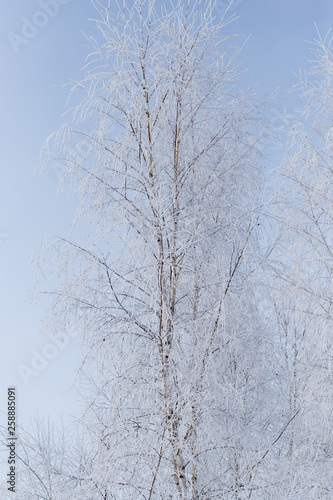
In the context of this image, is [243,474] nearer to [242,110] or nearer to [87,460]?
[87,460]

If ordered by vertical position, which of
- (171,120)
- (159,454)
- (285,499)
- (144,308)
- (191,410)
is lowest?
(285,499)

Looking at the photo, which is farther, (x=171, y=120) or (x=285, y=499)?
(x=171, y=120)

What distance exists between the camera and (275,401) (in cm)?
448

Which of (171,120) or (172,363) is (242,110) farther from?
(172,363)

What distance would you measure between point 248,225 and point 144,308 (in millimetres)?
1015

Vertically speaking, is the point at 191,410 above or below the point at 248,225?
below

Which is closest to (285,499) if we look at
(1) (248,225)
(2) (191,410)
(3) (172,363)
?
(2) (191,410)

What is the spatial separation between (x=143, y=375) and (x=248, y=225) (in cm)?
137

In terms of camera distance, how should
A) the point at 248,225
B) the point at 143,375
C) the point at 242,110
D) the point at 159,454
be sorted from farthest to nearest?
the point at 242,110 → the point at 248,225 → the point at 143,375 → the point at 159,454

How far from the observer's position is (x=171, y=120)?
A: 4.20m

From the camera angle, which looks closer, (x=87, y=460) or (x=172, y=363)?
(x=172, y=363)

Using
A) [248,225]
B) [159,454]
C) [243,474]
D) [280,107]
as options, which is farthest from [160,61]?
[243,474]

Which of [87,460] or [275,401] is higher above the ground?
[275,401]

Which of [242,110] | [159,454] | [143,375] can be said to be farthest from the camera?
[242,110]
